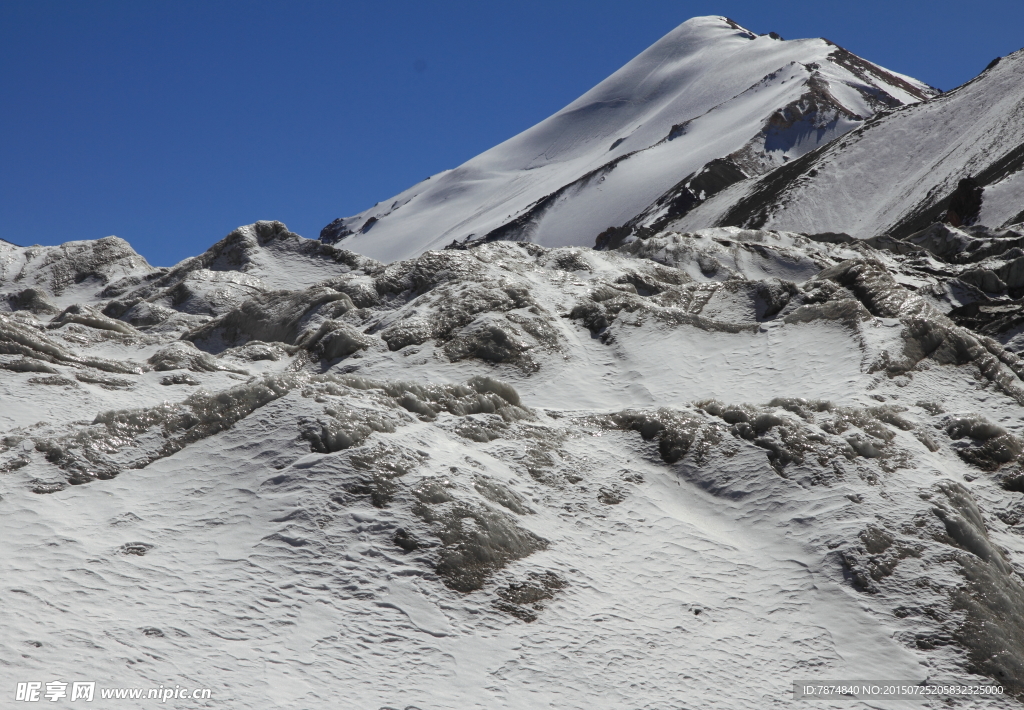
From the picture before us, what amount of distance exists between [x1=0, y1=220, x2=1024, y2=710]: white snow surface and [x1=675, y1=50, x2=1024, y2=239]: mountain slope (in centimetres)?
6462

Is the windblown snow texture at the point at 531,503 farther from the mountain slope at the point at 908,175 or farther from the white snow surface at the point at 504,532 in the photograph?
the mountain slope at the point at 908,175

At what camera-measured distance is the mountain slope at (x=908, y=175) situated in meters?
88.1

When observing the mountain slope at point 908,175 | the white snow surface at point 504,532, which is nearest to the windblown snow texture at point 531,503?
the white snow surface at point 504,532

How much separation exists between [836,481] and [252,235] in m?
55.1

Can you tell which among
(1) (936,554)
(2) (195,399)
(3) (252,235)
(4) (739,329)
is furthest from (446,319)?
(3) (252,235)

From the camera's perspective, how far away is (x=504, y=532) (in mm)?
17750

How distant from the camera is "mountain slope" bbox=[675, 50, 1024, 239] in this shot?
8809cm

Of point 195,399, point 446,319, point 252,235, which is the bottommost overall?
point 195,399

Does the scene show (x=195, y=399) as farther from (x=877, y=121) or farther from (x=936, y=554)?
(x=877, y=121)

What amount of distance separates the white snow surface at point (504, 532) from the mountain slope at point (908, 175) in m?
64.6

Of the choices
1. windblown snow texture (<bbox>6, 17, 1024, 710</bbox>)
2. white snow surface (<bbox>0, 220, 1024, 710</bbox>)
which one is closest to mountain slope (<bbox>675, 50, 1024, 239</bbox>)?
windblown snow texture (<bbox>6, 17, 1024, 710</bbox>)

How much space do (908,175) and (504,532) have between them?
348 ft

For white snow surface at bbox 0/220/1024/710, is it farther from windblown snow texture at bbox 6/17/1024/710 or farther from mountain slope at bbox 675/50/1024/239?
mountain slope at bbox 675/50/1024/239

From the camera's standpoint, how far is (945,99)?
399ft
